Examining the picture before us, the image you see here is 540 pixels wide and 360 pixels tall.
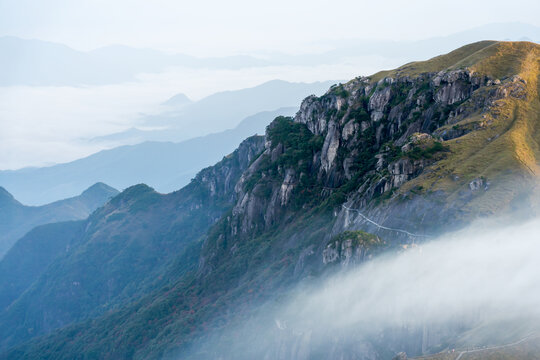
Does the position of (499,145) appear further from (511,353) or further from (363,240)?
(511,353)

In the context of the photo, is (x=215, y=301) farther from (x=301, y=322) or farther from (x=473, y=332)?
(x=473, y=332)

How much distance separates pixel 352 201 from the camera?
366ft

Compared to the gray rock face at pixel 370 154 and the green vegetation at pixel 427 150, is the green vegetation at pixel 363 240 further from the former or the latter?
the green vegetation at pixel 427 150

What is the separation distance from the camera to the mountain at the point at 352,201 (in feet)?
285

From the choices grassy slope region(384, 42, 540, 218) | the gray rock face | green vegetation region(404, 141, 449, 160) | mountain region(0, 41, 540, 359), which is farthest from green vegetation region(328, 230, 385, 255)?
green vegetation region(404, 141, 449, 160)

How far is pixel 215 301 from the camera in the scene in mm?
140625

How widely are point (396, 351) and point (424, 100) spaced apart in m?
66.1

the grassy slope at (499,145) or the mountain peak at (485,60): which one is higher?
the mountain peak at (485,60)

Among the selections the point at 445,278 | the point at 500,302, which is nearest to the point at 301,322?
the point at 445,278

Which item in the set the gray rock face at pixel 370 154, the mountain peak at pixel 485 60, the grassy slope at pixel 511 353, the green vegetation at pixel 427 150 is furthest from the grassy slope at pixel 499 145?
the grassy slope at pixel 511 353

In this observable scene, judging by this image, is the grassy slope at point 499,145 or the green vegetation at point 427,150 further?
the green vegetation at point 427,150

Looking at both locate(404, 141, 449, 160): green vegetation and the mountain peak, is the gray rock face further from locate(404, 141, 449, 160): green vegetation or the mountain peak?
the mountain peak

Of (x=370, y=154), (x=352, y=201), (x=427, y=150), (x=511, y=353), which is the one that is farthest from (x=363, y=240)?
(x=370, y=154)

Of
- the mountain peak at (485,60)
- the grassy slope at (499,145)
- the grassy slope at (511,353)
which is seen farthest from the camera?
the mountain peak at (485,60)
